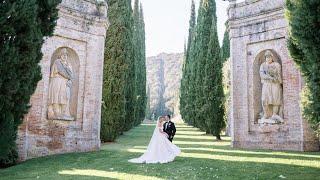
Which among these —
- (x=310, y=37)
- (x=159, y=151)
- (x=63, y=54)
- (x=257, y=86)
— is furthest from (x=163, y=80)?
(x=310, y=37)

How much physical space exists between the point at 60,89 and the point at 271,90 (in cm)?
844

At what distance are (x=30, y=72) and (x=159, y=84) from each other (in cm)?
8995

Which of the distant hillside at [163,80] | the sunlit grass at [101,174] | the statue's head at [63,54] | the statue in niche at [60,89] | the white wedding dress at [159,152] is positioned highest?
the distant hillside at [163,80]

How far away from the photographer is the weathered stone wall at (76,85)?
1345 cm

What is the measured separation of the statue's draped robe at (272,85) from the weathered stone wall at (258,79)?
26 centimetres

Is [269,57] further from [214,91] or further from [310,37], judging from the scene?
[310,37]

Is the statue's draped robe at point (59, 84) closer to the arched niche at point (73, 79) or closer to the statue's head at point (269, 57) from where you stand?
the arched niche at point (73, 79)

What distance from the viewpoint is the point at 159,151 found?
11.7 m

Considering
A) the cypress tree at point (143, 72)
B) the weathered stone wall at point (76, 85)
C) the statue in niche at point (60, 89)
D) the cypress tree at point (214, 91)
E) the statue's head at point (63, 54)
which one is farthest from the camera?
the cypress tree at point (143, 72)

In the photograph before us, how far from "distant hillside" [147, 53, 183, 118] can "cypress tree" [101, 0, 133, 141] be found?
60.2 metres

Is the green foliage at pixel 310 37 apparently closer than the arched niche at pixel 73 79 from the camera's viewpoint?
Yes

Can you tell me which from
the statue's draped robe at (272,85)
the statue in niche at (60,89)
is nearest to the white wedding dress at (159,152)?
the statue in niche at (60,89)

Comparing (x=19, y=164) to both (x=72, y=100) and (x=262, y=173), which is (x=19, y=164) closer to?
(x=72, y=100)

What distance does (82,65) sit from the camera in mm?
15047
